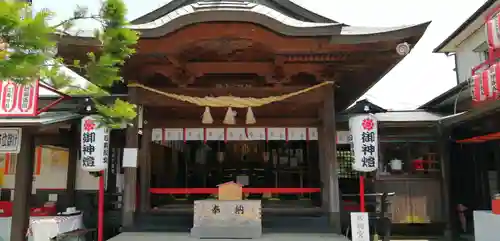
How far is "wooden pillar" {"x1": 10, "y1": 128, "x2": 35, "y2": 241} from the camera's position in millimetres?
7637

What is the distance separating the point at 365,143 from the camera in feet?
23.9

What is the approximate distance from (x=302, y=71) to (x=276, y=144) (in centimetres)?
558

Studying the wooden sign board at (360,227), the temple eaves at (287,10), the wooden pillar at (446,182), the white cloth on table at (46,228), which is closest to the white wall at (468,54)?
the wooden pillar at (446,182)

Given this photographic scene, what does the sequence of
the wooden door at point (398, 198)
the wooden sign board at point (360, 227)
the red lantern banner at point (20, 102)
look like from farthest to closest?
1. the wooden door at point (398, 198)
2. the red lantern banner at point (20, 102)
3. the wooden sign board at point (360, 227)

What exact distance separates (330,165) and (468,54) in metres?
8.72

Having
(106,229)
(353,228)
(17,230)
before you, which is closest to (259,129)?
(353,228)

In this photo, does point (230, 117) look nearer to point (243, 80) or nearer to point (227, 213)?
point (243, 80)

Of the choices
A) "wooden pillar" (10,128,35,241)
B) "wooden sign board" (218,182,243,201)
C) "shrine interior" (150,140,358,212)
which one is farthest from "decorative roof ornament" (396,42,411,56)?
"wooden pillar" (10,128,35,241)

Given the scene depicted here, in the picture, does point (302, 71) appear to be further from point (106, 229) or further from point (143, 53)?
point (106, 229)

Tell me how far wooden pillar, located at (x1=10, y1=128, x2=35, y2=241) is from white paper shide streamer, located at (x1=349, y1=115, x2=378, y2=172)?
6.38m

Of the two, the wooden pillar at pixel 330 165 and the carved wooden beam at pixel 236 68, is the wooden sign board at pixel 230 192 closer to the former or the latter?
the wooden pillar at pixel 330 165

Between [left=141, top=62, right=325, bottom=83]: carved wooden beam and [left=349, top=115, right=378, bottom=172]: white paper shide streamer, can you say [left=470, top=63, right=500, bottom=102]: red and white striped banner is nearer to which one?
[left=349, top=115, right=378, bottom=172]: white paper shide streamer

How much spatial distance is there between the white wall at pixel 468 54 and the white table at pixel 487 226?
520 cm

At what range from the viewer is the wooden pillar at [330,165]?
24.1ft
